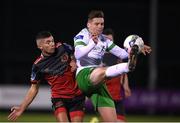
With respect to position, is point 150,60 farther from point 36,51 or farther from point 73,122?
point 73,122

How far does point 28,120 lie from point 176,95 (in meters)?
5.65

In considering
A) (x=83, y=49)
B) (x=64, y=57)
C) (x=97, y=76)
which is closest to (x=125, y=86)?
(x=64, y=57)

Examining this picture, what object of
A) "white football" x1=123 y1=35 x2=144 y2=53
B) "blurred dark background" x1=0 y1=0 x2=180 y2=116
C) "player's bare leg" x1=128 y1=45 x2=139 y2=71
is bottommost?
"blurred dark background" x1=0 y1=0 x2=180 y2=116

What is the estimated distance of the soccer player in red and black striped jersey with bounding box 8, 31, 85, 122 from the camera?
1177 centimetres

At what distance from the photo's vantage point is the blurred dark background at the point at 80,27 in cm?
2453

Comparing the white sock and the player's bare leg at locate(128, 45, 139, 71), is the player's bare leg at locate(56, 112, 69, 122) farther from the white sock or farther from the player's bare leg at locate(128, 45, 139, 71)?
the player's bare leg at locate(128, 45, 139, 71)

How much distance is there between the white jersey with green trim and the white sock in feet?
2.48

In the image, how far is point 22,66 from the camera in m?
24.6

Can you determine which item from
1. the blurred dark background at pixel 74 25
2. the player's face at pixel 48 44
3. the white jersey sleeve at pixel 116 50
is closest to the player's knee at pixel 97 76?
the white jersey sleeve at pixel 116 50

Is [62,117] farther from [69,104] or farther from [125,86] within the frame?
[125,86]

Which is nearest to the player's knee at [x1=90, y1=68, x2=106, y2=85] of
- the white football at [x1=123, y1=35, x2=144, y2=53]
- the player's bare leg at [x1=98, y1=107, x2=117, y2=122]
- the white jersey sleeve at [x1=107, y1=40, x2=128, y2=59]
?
the white football at [x1=123, y1=35, x2=144, y2=53]

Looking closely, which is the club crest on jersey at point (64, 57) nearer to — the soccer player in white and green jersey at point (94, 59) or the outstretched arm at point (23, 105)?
the soccer player in white and green jersey at point (94, 59)

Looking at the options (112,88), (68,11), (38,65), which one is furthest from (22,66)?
(38,65)

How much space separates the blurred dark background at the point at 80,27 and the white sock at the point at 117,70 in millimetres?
13594
